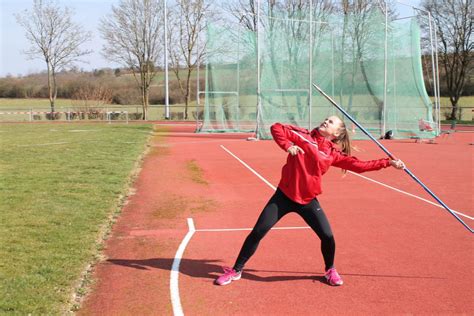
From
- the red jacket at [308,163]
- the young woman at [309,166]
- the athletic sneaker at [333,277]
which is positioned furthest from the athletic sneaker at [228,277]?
the red jacket at [308,163]

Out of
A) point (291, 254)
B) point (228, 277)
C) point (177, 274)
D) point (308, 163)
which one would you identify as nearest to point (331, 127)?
point (308, 163)

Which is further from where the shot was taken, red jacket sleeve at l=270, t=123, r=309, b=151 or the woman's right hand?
red jacket sleeve at l=270, t=123, r=309, b=151

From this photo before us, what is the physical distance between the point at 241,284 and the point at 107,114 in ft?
126

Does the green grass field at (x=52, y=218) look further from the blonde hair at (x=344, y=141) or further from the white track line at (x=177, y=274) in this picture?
the blonde hair at (x=344, y=141)

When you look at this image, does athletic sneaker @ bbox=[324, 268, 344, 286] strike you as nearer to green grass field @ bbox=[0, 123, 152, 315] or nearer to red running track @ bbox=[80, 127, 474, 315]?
red running track @ bbox=[80, 127, 474, 315]

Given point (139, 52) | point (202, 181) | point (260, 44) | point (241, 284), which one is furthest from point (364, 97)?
point (139, 52)

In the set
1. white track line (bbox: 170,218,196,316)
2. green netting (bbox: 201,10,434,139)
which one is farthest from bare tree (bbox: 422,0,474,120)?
white track line (bbox: 170,218,196,316)

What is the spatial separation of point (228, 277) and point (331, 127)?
186 cm

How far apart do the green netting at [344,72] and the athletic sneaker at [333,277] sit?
17.7m

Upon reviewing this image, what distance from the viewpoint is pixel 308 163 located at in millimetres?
4852

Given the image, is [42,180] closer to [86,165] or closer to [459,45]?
[86,165]

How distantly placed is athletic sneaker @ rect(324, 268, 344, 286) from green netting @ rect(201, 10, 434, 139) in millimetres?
17732

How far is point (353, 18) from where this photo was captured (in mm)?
24672

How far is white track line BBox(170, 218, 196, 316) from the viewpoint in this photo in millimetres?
4664
